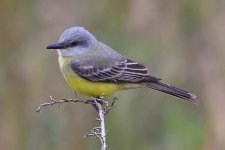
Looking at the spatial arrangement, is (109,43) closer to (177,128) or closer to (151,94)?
(151,94)

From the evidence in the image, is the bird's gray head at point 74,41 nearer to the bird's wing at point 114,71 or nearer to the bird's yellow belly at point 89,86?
the bird's wing at point 114,71

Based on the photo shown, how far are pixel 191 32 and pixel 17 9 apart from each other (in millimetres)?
1270

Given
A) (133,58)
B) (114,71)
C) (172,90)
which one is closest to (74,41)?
(114,71)

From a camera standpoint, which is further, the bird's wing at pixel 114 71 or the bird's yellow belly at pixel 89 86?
the bird's wing at pixel 114 71

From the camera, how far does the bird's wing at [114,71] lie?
4.26 m

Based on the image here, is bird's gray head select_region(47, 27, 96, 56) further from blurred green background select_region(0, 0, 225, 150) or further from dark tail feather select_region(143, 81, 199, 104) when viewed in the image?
dark tail feather select_region(143, 81, 199, 104)

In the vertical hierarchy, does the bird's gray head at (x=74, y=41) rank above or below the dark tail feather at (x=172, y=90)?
above

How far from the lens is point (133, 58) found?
179 inches

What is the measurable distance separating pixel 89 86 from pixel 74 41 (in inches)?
14.7

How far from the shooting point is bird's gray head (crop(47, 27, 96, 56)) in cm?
424

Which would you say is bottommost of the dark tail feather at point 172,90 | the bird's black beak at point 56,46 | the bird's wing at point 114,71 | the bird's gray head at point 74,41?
the dark tail feather at point 172,90

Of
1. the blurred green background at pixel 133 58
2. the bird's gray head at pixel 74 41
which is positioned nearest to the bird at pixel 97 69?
the bird's gray head at pixel 74 41

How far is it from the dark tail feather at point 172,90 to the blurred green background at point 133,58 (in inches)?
3.9

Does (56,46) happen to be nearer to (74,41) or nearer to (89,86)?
(74,41)
